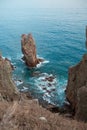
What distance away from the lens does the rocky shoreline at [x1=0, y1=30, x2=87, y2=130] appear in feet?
45.7

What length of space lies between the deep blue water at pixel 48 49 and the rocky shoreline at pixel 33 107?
266 cm

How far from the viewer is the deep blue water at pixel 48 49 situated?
53.1 m

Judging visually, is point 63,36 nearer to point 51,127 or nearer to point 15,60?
point 15,60

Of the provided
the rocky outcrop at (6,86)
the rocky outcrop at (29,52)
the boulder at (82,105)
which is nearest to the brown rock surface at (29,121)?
the boulder at (82,105)

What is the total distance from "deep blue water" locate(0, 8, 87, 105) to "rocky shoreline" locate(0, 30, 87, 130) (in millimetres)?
2662

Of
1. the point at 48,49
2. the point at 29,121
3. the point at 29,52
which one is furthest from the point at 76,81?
the point at 48,49

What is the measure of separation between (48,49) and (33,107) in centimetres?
6144

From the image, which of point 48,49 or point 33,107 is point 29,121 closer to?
point 33,107

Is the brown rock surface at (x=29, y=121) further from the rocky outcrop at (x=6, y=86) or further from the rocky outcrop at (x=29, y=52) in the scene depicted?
the rocky outcrop at (x=29, y=52)

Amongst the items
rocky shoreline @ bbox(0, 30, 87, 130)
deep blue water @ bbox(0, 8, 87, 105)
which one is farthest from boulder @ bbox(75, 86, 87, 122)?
deep blue water @ bbox(0, 8, 87, 105)

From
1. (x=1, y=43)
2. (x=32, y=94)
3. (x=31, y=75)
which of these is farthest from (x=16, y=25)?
(x=32, y=94)

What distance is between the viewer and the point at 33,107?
1758 centimetres

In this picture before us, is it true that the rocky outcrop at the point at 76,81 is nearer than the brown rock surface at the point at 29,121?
No

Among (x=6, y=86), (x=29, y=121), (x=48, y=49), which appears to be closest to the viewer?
(x=29, y=121)
